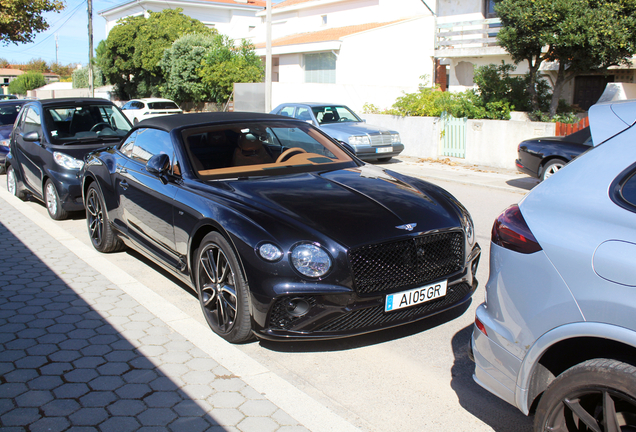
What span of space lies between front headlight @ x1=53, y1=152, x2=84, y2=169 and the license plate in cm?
593

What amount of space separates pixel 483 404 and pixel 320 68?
30961 mm

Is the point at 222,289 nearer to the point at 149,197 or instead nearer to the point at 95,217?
the point at 149,197

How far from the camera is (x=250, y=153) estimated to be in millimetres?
5293

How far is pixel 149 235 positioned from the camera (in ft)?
17.4

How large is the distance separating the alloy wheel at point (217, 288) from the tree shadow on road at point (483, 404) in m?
1.57

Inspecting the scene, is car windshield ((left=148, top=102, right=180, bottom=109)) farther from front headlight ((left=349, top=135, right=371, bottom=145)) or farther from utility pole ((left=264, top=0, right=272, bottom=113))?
front headlight ((left=349, top=135, right=371, bottom=145))

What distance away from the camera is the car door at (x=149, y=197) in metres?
4.88

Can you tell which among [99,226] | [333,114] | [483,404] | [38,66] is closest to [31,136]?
[99,226]

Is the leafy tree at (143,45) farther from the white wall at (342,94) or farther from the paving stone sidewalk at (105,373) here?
the paving stone sidewalk at (105,373)

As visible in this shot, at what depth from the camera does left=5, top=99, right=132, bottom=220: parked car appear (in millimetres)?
8109

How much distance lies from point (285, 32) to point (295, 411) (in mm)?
42190

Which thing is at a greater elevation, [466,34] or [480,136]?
[466,34]

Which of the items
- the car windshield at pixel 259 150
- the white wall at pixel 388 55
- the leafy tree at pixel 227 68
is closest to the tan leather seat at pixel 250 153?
the car windshield at pixel 259 150

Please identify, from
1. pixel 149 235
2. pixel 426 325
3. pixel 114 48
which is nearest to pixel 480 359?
pixel 426 325
